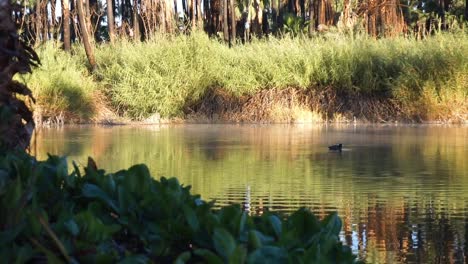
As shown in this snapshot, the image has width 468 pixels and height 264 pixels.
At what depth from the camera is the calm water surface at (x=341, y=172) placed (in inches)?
213

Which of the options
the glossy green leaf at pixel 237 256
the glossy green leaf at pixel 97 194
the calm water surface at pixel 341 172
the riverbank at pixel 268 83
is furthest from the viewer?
the riverbank at pixel 268 83

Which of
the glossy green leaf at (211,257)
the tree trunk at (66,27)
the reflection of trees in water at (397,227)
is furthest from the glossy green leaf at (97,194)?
the tree trunk at (66,27)

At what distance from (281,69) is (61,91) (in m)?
4.91

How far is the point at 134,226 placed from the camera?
6.88 feet

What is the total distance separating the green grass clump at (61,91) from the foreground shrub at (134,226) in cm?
1754

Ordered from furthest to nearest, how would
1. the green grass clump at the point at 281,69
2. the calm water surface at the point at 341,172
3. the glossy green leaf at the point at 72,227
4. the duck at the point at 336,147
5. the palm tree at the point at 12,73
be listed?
the green grass clump at the point at 281,69, the duck at the point at 336,147, the calm water surface at the point at 341,172, the palm tree at the point at 12,73, the glossy green leaf at the point at 72,227

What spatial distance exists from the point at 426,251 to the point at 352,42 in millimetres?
17844

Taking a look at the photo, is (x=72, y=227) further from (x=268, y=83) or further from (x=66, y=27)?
(x=66, y=27)

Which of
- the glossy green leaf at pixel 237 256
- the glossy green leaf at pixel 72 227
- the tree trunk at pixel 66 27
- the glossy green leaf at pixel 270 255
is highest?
the tree trunk at pixel 66 27

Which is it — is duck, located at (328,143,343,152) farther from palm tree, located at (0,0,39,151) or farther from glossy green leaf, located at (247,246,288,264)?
glossy green leaf, located at (247,246,288,264)

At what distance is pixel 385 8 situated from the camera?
30.8 m

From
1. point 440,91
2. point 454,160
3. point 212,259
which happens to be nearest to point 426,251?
point 212,259

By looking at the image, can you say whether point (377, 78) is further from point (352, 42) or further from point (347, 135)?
point (347, 135)

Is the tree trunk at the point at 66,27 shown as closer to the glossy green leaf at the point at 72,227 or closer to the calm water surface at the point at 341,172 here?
the calm water surface at the point at 341,172
